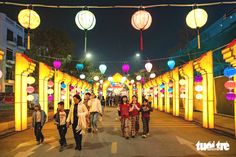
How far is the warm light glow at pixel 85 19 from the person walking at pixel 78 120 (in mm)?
2832

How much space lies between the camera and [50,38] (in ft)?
107

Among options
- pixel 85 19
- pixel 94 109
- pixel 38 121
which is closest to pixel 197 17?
pixel 85 19

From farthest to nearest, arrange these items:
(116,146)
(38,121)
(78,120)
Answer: (38,121)
(116,146)
(78,120)

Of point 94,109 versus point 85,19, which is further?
point 94,109

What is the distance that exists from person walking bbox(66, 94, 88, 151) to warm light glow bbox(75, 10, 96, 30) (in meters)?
2.83

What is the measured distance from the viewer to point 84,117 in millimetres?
9141

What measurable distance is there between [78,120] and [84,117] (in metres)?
0.20

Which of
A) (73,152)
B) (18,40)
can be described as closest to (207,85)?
(73,152)

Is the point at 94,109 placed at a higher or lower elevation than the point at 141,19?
lower

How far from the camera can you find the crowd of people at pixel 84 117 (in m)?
9.14

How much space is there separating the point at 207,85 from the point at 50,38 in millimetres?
21414

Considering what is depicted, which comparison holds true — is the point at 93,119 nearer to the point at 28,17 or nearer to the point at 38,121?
the point at 38,121

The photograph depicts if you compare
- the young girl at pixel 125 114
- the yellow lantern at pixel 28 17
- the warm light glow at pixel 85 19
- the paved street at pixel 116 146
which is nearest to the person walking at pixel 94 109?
the paved street at pixel 116 146

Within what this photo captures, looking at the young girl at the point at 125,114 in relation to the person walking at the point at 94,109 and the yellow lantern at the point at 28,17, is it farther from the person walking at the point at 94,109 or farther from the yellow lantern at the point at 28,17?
the yellow lantern at the point at 28,17
